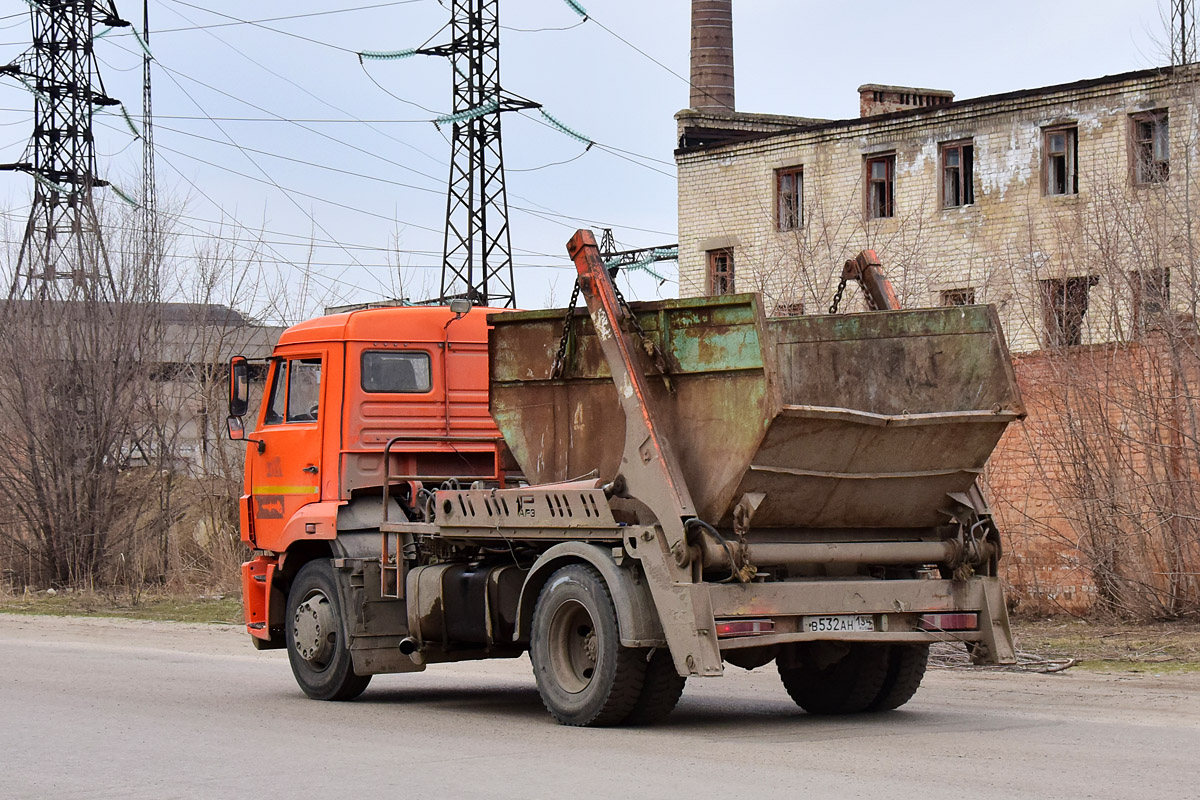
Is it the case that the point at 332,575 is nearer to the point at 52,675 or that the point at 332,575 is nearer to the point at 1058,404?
the point at 52,675

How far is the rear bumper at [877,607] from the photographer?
9391 millimetres

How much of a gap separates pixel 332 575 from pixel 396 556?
2.34 ft

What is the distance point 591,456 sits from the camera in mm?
10414

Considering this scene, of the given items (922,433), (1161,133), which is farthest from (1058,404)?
(1161,133)

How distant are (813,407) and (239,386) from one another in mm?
5740

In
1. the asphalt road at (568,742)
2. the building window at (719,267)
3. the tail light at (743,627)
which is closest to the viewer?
the asphalt road at (568,742)

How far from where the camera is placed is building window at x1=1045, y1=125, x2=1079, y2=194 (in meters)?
33.1

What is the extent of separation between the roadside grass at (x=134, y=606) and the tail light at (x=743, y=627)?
13460 millimetres

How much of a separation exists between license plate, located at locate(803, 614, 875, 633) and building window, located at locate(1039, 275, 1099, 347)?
29.6 ft

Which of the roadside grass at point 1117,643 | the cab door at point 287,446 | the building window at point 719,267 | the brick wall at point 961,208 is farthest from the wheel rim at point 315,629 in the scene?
the building window at point 719,267

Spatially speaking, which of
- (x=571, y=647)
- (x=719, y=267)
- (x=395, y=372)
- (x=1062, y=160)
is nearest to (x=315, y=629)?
(x=395, y=372)

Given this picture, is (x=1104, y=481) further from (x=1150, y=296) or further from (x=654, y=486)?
(x=654, y=486)

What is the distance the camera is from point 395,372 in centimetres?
1268

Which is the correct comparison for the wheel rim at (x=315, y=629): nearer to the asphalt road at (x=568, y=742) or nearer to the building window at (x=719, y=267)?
the asphalt road at (x=568, y=742)
